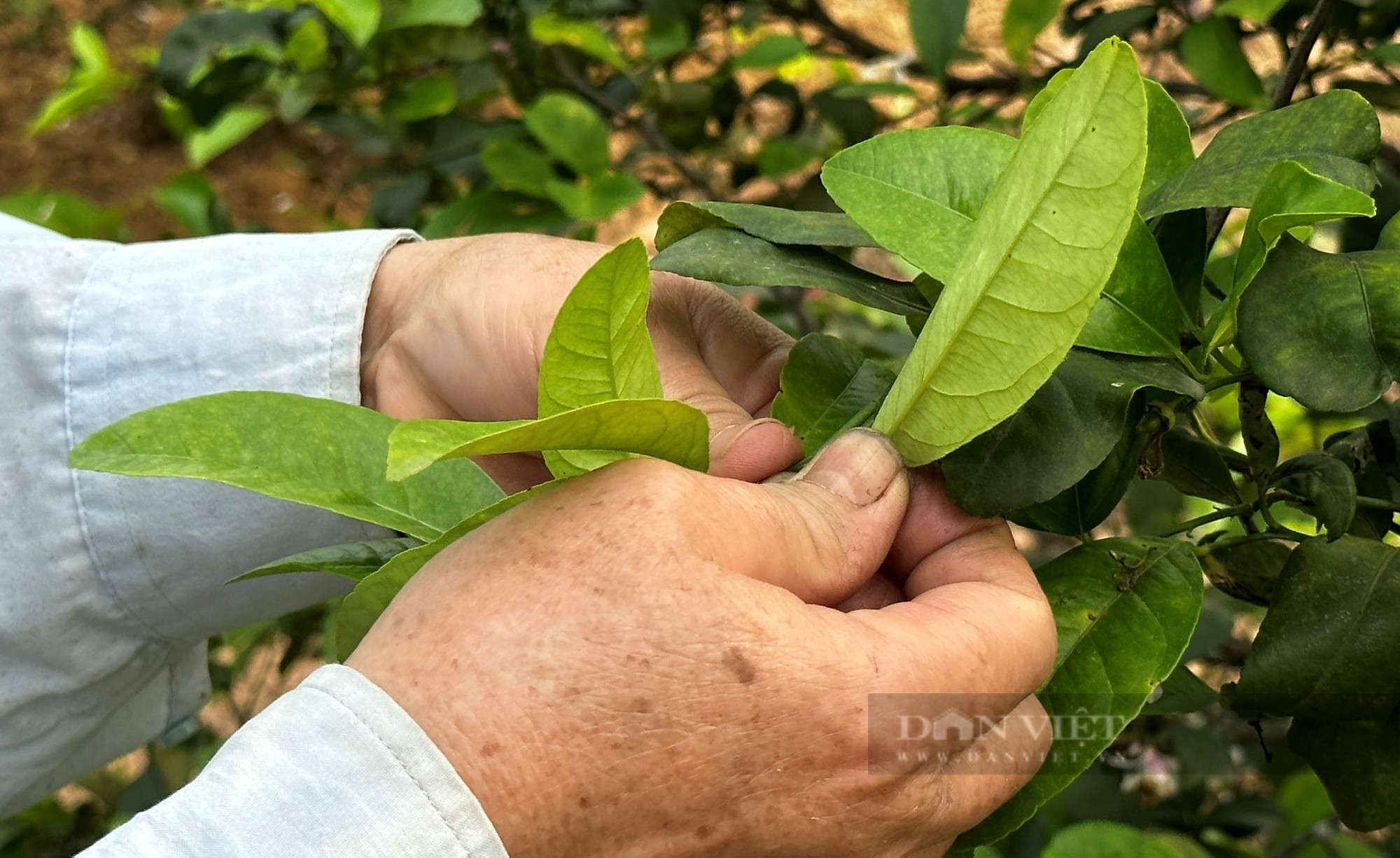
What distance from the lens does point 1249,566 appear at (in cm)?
74

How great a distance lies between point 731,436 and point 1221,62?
2.43 feet

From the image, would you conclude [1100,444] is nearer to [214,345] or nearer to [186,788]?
[186,788]

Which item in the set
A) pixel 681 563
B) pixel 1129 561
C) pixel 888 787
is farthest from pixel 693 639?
pixel 1129 561

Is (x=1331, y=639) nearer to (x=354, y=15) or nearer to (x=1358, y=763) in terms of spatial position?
(x=1358, y=763)

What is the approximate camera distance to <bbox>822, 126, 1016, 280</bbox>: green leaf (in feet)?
1.98

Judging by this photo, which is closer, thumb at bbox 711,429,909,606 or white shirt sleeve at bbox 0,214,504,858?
thumb at bbox 711,429,909,606

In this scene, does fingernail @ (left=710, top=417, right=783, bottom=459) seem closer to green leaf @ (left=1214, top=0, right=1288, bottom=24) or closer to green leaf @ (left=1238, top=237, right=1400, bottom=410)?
green leaf @ (left=1238, top=237, right=1400, bottom=410)

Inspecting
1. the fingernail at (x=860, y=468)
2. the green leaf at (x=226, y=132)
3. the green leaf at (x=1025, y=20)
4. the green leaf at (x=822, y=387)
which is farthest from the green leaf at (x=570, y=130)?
the fingernail at (x=860, y=468)

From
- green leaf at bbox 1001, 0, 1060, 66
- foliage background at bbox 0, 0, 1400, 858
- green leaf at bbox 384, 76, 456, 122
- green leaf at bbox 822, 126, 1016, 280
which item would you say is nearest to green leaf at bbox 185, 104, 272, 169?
foliage background at bbox 0, 0, 1400, 858

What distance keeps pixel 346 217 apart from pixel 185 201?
6.76 ft

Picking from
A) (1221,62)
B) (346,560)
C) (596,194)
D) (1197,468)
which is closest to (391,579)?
(346,560)

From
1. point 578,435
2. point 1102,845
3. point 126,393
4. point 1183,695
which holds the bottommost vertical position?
point 1102,845

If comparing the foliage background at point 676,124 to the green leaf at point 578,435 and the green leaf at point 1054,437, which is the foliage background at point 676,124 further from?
the green leaf at point 578,435

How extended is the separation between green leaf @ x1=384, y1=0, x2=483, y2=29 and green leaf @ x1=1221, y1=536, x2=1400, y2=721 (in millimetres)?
978
